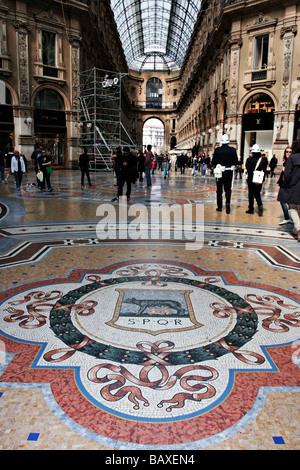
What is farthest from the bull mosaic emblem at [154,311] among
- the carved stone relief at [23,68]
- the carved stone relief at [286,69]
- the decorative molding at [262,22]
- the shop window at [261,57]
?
the decorative molding at [262,22]

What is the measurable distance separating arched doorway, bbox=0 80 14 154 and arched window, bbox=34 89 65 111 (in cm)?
187

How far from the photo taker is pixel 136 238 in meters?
5.21

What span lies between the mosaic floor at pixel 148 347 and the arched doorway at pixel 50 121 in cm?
2075

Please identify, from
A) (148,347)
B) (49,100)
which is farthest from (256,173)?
(49,100)

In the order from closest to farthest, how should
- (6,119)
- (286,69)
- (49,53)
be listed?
(286,69) → (6,119) → (49,53)

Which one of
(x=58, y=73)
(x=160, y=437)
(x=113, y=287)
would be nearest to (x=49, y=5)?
(x=58, y=73)

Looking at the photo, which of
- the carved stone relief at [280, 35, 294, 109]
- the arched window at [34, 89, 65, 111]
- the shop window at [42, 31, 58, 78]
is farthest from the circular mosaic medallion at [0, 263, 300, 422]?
the shop window at [42, 31, 58, 78]

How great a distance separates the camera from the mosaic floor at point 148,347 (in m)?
1.52

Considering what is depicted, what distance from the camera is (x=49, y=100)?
23.8 m

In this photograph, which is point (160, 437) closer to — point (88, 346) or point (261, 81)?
point (88, 346)

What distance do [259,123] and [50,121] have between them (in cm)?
1366

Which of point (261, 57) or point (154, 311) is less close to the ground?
point (261, 57)

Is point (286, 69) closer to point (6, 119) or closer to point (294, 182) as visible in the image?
point (6, 119)
